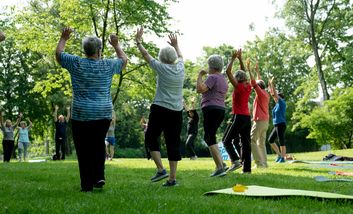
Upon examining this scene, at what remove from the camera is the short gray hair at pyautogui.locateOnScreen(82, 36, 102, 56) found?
5.86 meters

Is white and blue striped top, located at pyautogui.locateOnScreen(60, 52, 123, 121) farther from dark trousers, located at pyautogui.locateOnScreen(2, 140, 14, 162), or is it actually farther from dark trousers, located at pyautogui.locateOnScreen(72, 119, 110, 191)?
dark trousers, located at pyautogui.locateOnScreen(2, 140, 14, 162)

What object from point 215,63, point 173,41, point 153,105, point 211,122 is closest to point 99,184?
point 153,105

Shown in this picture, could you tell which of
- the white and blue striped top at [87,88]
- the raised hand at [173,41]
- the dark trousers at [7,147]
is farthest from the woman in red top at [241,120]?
the dark trousers at [7,147]

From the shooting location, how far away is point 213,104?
7789 millimetres

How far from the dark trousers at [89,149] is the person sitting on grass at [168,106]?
0.98 metres

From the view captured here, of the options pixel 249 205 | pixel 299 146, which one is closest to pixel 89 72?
pixel 249 205

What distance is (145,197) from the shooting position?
5.06m

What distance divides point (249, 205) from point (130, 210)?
1.25m

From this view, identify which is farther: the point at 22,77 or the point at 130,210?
the point at 22,77

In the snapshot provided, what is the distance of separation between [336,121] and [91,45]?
93.5 ft

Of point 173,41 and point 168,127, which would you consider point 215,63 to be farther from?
point 168,127

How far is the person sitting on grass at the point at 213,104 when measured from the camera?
7723mm

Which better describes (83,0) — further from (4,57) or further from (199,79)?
(4,57)

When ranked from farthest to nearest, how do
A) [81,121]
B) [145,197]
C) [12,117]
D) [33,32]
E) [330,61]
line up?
[12,117], [330,61], [33,32], [81,121], [145,197]
